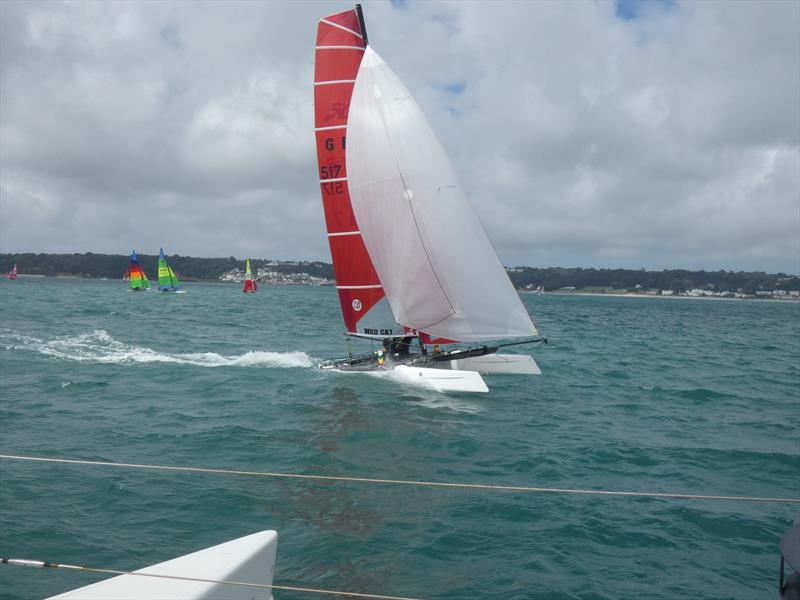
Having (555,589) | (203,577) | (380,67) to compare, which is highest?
(380,67)

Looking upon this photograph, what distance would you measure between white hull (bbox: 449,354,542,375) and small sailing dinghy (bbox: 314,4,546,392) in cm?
106

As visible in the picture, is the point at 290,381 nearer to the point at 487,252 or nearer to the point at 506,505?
the point at 487,252

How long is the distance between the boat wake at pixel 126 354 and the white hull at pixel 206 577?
14.6 metres

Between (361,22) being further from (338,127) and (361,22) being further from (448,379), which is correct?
(448,379)

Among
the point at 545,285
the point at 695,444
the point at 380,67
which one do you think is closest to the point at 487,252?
the point at 380,67

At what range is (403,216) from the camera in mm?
13922

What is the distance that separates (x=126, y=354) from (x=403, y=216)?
38.4 feet

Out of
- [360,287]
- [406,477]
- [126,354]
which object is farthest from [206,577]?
[126,354]

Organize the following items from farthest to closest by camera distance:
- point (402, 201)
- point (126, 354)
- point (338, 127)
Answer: point (126, 354)
point (338, 127)
point (402, 201)

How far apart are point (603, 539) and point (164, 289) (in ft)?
253

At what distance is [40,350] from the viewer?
19.2 metres

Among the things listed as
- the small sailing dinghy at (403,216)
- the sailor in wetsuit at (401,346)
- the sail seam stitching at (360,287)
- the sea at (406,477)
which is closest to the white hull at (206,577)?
the sea at (406,477)

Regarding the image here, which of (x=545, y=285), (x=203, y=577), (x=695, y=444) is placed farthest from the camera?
(x=545, y=285)

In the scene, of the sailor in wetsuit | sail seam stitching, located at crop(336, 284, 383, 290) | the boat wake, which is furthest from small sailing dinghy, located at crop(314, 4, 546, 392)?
the boat wake
